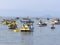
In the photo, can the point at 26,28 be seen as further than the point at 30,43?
Yes

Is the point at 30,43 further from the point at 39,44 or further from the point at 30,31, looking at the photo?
the point at 30,31

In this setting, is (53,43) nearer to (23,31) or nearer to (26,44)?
(26,44)

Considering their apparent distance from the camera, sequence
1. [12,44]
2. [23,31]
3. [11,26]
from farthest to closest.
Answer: [11,26], [23,31], [12,44]

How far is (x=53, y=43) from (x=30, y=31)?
18.3m

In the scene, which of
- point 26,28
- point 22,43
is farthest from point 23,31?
point 22,43

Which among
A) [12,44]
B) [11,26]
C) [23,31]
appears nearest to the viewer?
[12,44]

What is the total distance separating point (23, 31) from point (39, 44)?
1943 cm

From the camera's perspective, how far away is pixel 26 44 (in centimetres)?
3712

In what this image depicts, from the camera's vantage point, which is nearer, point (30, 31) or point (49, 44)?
point (49, 44)

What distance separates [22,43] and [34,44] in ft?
6.78

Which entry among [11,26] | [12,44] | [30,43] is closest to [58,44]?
[30,43]

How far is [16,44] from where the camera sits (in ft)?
122

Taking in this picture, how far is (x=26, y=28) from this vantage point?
56188mm

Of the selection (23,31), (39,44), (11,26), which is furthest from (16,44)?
(11,26)
